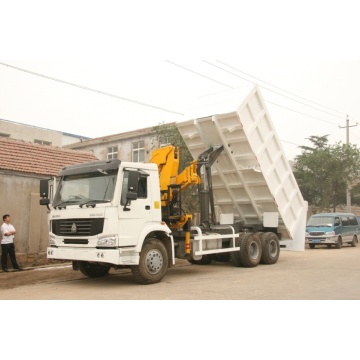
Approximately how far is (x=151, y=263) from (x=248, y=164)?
4.19 m

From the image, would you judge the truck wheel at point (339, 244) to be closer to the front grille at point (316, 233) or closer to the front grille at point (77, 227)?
the front grille at point (316, 233)

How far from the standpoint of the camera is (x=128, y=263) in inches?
337

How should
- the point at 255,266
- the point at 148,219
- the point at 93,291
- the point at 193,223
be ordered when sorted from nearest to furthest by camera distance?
the point at 93,291, the point at 148,219, the point at 193,223, the point at 255,266

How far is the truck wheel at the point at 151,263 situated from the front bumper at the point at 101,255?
0.31 metres

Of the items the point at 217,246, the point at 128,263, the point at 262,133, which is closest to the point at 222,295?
the point at 128,263

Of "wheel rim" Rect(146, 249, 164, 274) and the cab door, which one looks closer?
the cab door

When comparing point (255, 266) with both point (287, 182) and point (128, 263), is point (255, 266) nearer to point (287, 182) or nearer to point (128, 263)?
point (287, 182)

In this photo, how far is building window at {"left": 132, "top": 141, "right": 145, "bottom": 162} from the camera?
108 feet

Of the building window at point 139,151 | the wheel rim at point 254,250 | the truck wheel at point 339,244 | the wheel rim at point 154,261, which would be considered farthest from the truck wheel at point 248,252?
the building window at point 139,151

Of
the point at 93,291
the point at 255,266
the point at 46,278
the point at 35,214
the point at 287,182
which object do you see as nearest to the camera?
the point at 93,291

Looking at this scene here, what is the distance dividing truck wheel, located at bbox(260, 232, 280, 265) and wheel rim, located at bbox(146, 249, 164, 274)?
4.16 m

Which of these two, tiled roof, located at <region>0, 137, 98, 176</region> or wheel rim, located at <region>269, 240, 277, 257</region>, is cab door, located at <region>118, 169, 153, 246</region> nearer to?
Result: wheel rim, located at <region>269, 240, 277, 257</region>

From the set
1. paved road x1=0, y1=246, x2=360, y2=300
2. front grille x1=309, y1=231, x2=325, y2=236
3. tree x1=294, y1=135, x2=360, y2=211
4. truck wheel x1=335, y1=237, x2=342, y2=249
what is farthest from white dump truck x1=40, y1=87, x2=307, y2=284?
tree x1=294, y1=135, x2=360, y2=211

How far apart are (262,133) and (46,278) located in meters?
6.78
